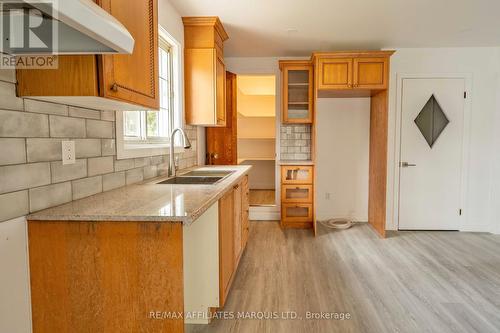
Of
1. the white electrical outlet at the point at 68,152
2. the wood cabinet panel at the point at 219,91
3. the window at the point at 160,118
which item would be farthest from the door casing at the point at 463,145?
the white electrical outlet at the point at 68,152

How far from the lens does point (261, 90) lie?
695cm

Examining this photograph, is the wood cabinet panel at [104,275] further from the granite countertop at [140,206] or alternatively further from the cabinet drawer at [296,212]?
the cabinet drawer at [296,212]

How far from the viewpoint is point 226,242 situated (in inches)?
87.0

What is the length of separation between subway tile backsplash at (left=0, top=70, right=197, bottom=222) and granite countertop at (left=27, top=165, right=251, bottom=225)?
0.23ft

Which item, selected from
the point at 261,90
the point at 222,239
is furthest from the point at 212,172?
the point at 261,90

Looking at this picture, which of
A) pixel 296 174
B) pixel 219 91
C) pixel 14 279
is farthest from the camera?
pixel 296 174

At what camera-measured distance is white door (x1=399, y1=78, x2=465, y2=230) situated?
13.7 feet

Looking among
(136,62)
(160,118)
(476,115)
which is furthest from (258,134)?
(136,62)

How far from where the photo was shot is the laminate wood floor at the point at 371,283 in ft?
6.77

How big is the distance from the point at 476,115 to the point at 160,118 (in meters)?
4.14

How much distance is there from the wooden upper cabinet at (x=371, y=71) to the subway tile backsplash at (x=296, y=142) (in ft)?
3.46

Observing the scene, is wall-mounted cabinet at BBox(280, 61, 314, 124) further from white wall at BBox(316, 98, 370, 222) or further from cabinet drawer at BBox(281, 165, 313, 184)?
cabinet drawer at BBox(281, 165, 313, 184)

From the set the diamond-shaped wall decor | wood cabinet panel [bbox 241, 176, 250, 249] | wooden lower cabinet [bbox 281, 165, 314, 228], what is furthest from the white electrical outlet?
the diamond-shaped wall decor

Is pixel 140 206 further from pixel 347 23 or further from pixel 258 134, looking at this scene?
pixel 258 134
